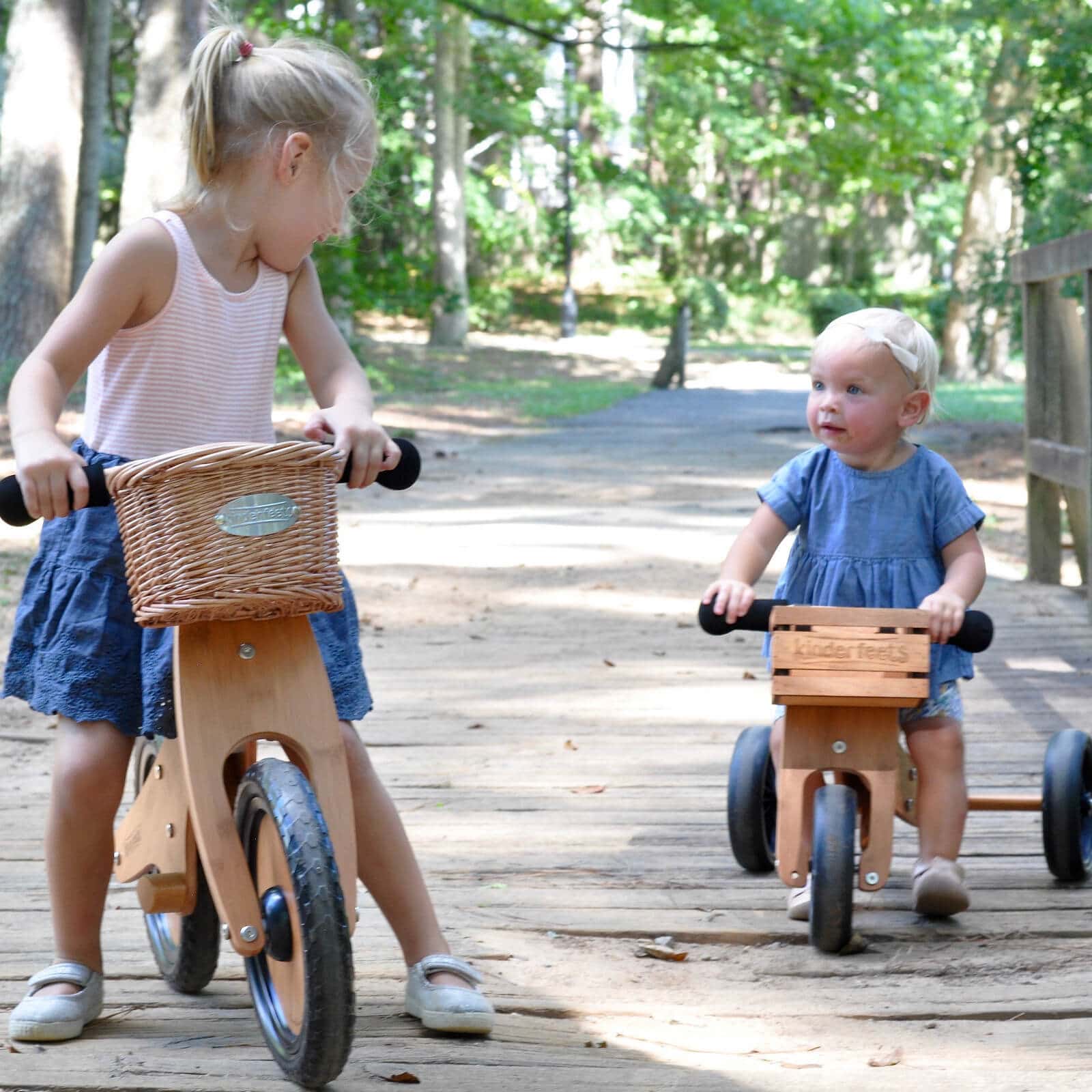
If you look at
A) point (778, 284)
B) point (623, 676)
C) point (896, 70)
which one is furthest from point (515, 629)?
point (778, 284)

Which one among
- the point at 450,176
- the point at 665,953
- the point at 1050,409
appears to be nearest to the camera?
the point at 665,953

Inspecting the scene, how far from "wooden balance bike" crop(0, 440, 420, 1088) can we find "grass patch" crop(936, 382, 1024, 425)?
13409mm

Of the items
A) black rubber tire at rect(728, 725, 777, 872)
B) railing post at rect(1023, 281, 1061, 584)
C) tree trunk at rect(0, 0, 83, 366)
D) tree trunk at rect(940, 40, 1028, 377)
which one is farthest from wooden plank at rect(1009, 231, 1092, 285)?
tree trunk at rect(940, 40, 1028, 377)

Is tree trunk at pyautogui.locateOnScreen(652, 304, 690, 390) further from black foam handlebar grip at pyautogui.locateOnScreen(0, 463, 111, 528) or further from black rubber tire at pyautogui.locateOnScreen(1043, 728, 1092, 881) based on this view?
black foam handlebar grip at pyautogui.locateOnScreen(0, 463, 111, 528)

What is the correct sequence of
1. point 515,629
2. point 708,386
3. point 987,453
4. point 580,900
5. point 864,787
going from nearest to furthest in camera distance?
point 864,787 → point 580,900 → point 515,629 → point 987,453 → point 708,386

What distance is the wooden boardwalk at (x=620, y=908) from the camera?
2793 mm

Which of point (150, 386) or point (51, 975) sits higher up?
point (150, 386)

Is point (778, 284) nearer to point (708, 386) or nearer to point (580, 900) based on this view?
point (708, 386)

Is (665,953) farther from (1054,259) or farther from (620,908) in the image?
(1054,259)

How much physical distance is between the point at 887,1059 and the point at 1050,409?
6.10 m

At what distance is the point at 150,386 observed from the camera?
275 cm

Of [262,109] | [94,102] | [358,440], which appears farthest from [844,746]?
[94,102]

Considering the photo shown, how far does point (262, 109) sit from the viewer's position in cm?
273

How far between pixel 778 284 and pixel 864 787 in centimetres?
3884
